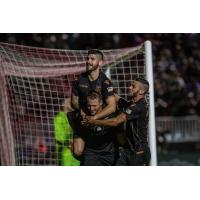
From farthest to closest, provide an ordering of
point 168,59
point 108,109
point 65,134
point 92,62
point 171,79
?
1. point 168,59
2. point 171,79
3. point 65,134
4. point 92,62
5. point 108,109

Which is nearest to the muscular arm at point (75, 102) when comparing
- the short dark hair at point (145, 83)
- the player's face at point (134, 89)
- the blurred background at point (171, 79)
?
the player's face at point (134, 89)

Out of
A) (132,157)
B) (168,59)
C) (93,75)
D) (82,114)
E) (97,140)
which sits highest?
(168,59)

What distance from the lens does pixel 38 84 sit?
5941 millimetres

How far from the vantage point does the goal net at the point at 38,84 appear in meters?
5.71

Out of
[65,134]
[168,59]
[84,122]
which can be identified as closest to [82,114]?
[84,122]

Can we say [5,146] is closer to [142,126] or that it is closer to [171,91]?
[142,126]

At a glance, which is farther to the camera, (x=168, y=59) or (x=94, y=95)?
(x=168, y=59)

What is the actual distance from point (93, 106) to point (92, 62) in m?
0.47

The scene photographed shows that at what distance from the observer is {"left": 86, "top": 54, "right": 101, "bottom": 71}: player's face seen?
560 centimetres

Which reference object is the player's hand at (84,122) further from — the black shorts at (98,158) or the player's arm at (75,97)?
the black shorts at (98,158)

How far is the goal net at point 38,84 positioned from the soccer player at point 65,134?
91 millimetres

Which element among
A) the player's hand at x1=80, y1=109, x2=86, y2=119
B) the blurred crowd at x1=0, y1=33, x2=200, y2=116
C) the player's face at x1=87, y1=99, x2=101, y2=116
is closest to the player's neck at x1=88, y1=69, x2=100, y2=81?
the player's face at x1=87, y1=99, x2=101, y2=116

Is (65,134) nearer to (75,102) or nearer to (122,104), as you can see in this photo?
(75,102)
